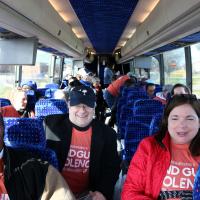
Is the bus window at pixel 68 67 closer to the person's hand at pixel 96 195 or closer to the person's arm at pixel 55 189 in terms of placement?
the person's hand at pixel 96 195

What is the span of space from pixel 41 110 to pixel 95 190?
2207 mm

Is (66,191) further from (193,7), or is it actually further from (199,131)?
(193,7)

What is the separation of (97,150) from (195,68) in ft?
23.2

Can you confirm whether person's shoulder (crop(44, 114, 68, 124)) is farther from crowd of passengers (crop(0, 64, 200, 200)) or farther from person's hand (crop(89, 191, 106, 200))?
person's hand (crop(89, 191, 106, 200))

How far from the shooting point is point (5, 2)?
3859 mm

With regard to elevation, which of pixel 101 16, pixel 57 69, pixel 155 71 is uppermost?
pixel 57 69

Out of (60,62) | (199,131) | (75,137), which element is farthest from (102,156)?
(60,62)

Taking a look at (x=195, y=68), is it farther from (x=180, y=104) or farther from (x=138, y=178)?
(x=138, y=178)

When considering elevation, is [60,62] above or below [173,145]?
above

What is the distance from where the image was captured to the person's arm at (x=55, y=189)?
7.39ft

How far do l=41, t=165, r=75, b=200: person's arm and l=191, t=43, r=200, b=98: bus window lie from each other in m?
7.26

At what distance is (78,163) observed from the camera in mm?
3256

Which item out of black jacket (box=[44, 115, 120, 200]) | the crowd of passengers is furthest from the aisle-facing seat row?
black jacket (box=[44, 115, 120, 200])

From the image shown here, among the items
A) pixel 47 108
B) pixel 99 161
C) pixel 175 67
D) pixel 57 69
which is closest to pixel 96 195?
pixel 99 161
